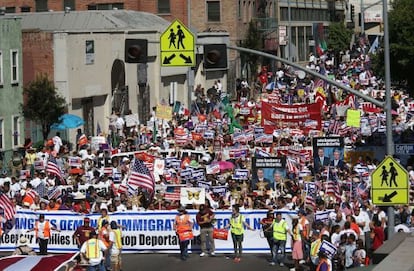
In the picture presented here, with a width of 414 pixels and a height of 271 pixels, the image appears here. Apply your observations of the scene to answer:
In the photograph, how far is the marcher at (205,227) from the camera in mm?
27125

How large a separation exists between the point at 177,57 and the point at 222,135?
14.3 m

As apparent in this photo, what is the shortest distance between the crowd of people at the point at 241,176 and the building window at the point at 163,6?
2533 centimetres

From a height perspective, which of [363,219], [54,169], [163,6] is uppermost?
[163,6]

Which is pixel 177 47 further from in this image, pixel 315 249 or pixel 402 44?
pixel 402 44

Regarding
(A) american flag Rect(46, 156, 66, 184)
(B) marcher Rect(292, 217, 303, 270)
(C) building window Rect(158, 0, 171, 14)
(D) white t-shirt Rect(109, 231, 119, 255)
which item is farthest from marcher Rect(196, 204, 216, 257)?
(C) building window Rect(158, 0, 171, 14)

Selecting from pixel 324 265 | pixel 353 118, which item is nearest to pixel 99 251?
pixel 324 265

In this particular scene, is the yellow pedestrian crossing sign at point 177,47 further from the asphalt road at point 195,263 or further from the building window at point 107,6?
the building window at point 107,6

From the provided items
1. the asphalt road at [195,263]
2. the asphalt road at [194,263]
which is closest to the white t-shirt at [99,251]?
the asphalt road at [194,263]

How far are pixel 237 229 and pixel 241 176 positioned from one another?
525 centimetres

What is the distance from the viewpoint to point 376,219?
24.7m

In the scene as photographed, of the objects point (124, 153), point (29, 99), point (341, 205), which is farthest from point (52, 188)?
point (29, 99)

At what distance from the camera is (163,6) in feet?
243

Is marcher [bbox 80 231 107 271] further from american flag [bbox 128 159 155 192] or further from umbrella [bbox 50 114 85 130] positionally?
umbrella [bbox 50 114 85 130]

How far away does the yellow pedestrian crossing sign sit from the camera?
27.2 meters
